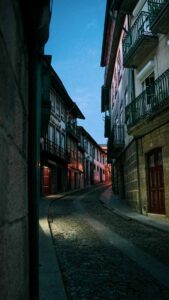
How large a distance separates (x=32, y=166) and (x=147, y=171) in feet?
37.3

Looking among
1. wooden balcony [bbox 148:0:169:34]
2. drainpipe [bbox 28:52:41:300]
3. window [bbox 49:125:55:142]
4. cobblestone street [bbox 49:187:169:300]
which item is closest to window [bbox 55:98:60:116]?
window [bbox 49:125:55:142]

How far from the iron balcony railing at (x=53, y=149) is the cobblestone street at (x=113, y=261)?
1503 cm

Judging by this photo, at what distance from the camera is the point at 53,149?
27.2 m

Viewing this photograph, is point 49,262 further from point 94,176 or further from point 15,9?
point 94,176

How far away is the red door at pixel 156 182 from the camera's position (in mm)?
12023

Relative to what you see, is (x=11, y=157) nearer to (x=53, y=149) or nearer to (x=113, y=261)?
(x=113, y=261)

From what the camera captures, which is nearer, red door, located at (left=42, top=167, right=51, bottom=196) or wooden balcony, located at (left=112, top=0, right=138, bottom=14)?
wooden balcony, located at (left=112, top=0, right=138, bottom=14)

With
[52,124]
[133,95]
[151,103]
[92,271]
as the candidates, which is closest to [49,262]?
[92,271]

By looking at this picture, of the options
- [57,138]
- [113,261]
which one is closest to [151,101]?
[113,261]

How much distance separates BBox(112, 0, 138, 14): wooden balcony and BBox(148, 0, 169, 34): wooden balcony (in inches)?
123

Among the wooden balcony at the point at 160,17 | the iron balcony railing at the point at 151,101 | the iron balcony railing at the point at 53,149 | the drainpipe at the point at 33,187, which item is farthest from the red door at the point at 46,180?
the drainpipe at the point at 33,187

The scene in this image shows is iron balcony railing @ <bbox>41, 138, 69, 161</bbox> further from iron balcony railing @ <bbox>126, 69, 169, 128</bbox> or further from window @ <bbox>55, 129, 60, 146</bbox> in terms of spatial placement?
iron balcony railing @ <bbox>126, 69, 169, 128</bbox>

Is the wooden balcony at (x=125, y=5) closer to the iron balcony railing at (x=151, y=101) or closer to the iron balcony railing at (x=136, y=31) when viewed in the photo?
the iron balcony railing at (x=136, y=31)

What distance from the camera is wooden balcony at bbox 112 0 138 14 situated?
14.4 m
